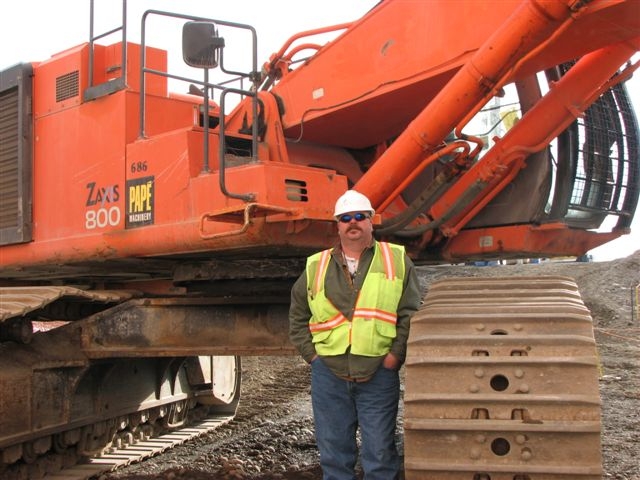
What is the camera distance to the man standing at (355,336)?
363 cm

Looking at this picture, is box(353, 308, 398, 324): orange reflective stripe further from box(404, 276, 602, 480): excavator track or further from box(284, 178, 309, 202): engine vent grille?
box(284, 178, 309, 202): engine vent grille

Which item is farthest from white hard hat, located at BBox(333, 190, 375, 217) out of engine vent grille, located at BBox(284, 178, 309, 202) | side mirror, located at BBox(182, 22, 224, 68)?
side mirror, located at BBox(182, 22, 224, 68)

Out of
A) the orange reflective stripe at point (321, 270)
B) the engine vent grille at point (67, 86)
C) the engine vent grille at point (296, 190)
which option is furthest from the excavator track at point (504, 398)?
the engine vent grille at point (67, 86)

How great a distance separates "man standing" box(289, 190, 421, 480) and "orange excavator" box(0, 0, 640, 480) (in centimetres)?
21

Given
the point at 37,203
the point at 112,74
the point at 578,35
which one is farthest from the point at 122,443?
the point at 578,35

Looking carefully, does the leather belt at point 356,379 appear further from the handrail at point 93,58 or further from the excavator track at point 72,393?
the handrail at point 93,58

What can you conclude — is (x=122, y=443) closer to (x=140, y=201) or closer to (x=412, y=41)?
(x=140, y=201)

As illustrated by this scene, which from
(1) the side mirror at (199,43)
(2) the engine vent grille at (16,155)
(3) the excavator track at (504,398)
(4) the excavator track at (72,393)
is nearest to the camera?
(3) the excavator track at (504,398)

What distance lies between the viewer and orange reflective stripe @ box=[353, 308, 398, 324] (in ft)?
11.9

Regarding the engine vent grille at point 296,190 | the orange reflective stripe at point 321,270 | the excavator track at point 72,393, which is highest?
the engine vent grille at point 296,190

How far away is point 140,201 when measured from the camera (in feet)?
16.6

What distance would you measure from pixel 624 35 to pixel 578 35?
0.80 feet

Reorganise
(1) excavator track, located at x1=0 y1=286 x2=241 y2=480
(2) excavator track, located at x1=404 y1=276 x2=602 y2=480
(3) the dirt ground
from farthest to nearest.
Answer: (3) the dirt ground
(1) excavator track, located at x1=0 y1=286 x2=241 y2=480
(2) excavator track, located at x1=404 y1=276 x2=602 y2=480

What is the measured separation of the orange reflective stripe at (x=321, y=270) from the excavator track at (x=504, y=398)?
547 millimetres
